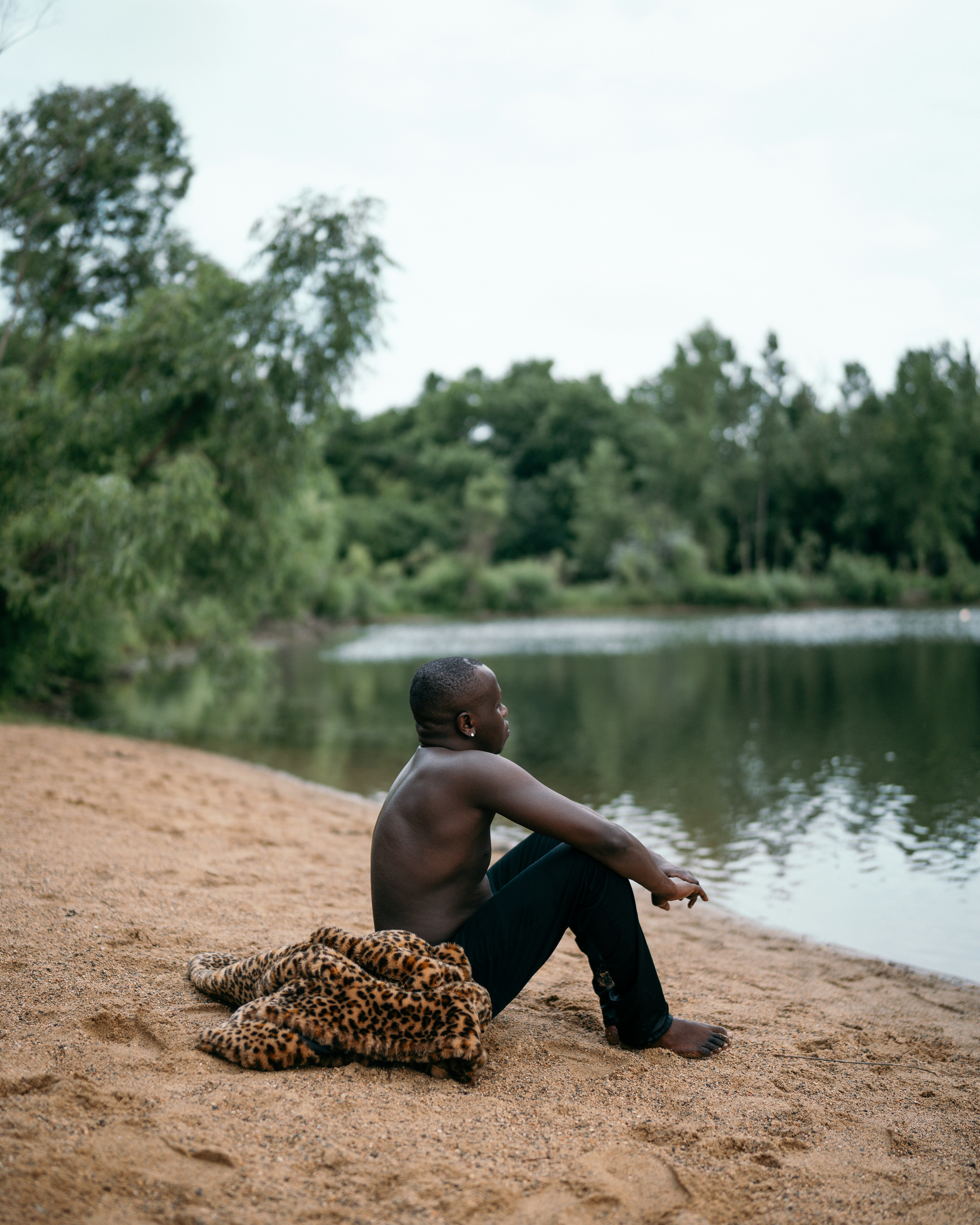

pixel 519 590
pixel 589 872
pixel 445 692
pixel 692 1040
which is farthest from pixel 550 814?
pixel 519 590

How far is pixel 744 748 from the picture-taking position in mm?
12828

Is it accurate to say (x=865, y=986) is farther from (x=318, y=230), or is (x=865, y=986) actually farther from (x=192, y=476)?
(x=318, y=230)

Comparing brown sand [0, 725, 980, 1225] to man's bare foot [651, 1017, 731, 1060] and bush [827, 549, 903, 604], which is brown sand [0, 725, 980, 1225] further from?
bush [827, 549, 903, 604]

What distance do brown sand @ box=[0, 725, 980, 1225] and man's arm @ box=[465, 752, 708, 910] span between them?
2.32 feet

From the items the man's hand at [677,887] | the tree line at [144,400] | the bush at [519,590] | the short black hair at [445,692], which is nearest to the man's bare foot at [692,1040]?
the man's hand at [677,887]

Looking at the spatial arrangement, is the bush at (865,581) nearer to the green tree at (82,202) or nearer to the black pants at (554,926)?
the green tree at (82,202)

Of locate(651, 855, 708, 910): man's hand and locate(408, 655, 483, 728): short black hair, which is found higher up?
locate(408, 655, 483, 728): short black hair

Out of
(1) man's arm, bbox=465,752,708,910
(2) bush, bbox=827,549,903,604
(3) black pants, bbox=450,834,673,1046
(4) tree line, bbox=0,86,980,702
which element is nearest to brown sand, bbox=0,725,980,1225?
(3) black pants, bbox=450,834,673,1046

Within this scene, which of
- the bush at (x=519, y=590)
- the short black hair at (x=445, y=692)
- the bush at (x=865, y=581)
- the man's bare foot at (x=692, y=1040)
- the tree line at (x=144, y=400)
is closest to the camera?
the short black hair at (x=445, y=692)

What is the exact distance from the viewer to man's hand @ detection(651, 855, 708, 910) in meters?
3.35

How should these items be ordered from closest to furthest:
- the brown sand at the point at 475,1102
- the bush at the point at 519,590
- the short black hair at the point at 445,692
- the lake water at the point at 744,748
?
the brown sand at the point at 475,1102, the short black hair at the point at 445,692, the lake water at the point at 744,748, the bush at the point at 519,590

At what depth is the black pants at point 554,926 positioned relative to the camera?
3283 mm

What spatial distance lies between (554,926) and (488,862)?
32cm

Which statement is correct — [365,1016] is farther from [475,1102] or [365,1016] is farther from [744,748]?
[744,748]
